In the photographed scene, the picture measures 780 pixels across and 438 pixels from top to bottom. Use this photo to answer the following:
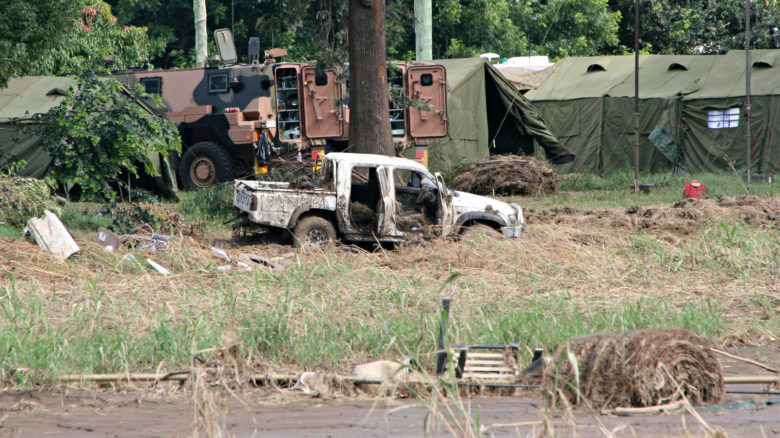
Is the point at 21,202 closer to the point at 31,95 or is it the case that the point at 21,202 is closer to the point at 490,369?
the point at 31,95

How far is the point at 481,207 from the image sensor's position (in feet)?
34.8

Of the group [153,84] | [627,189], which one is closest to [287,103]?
[153,84]

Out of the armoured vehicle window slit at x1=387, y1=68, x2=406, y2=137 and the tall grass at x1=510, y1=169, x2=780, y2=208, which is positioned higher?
the armoured vehicle window slit at x1=387, y1=68, x2=406, y2=137

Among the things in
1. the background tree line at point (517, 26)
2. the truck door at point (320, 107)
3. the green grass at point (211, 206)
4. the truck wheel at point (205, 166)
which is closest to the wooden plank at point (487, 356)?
the green grass at point (211, 206)

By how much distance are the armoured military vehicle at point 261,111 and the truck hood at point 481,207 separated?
4396mm

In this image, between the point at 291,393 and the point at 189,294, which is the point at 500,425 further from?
the point at 189,294

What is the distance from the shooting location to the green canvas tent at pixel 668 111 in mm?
17578

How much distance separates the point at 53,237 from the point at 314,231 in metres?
2.88

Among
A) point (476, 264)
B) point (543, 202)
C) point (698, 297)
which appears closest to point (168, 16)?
point (543, 202)

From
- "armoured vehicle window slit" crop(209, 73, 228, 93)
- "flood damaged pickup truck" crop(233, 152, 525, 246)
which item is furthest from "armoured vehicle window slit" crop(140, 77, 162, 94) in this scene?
"flood damaged pickup truck" crop(233, 152, 525, 246)

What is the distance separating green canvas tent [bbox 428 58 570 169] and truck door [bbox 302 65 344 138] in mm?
3007

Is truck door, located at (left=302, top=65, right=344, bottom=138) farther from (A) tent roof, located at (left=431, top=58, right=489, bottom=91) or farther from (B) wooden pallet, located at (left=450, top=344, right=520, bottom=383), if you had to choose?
(B) wooden pallet, located at (left=450, top=344, right=520, bottom=383)

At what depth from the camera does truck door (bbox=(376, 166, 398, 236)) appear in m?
10.1

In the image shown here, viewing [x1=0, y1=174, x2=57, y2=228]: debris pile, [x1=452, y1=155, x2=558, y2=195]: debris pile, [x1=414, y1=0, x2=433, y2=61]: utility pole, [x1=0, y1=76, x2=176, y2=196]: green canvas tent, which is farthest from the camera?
[x1=414, y1=0, x2=433, y2=61]: utility pole
